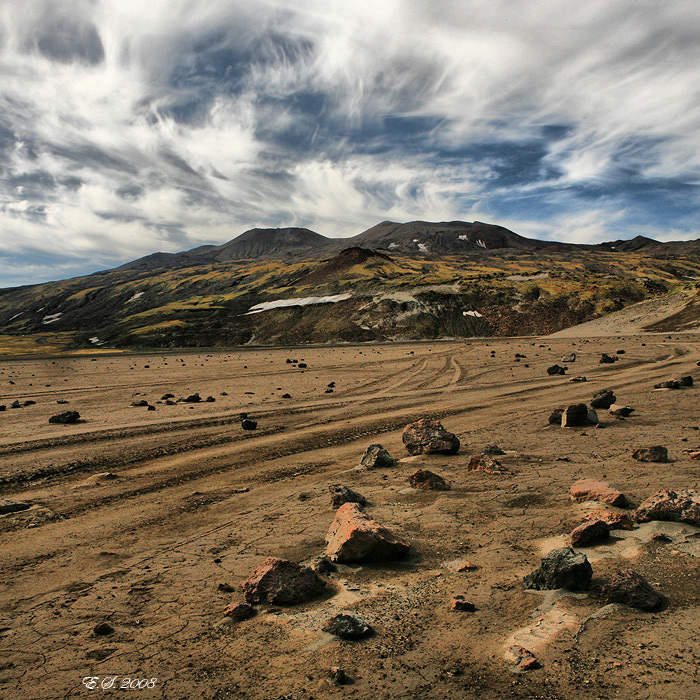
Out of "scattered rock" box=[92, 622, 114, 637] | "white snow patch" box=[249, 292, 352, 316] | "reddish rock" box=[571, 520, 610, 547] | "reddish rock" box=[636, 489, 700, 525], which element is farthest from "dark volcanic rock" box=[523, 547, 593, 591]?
"white snow patch" box=[249, 292, 352, 316]

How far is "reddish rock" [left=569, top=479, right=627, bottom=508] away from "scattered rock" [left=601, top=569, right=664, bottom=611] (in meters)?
2.05

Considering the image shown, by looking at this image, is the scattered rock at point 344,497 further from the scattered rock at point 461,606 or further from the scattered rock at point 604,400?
the scattered rock at point 604,400

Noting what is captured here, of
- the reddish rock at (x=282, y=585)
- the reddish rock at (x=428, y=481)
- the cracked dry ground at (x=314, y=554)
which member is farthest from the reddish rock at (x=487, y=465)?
the reddish rock at (x=282, y=585)

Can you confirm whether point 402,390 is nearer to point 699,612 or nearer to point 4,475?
point 4,475

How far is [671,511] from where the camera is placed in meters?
5.16

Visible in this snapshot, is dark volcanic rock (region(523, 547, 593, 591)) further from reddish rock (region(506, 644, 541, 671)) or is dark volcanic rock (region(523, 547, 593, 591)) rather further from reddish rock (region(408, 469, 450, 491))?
reddish rock (region(408, 469, 450, 491))

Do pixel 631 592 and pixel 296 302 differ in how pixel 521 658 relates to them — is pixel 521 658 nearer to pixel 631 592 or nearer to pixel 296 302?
pixel 631 592

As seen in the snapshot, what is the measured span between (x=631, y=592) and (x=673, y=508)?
6.19 ft

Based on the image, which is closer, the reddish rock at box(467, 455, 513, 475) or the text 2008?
the text 2008

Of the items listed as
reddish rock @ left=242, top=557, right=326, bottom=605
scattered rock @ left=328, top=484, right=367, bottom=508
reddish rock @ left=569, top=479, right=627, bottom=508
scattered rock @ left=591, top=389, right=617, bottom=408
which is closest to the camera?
reddish rock @ left=242, top=557, right=326, bottom=605

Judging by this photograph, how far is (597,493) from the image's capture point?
618 cm

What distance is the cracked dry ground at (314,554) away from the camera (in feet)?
11.1

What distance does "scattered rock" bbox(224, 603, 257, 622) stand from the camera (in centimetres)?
422

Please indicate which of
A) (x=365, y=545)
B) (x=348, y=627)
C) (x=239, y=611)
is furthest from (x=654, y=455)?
(x=239, y=611)
